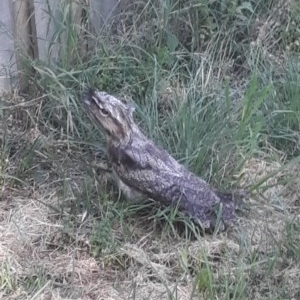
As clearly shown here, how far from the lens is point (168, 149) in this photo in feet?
15.1

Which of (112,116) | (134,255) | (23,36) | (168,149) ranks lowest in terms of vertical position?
(134,255)

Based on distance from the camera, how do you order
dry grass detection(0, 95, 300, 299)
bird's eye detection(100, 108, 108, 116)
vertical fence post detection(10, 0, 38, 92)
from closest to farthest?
dry grass detection(0, 95, 300, 299)
bird's eye detection(100, 108, 108, 116)
vertical fence post detection(10, 0, 38, 92)

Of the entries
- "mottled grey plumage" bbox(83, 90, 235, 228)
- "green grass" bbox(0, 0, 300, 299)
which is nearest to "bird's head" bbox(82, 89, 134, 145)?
"mottled grey plumage" bbox(83, 90, 235, 228)

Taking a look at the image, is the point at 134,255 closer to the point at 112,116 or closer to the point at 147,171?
the point at 147,171

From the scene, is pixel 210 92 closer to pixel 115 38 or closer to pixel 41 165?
pixel 115 38

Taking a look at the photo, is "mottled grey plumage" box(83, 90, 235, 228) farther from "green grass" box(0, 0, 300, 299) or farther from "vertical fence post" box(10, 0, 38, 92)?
"vertical fence post" box(10, 0, 38, 92)

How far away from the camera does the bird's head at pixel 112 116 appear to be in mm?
4301

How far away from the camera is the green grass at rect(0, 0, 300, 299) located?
4.03 metres

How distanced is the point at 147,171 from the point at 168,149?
37 cm

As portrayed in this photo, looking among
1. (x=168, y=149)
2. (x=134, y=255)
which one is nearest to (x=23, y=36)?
(x=168, y=149)

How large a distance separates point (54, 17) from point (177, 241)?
132cm

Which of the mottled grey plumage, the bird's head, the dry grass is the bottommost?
the dry grass

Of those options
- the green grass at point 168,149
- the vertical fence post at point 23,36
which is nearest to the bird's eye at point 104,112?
the green grass at point 168,149

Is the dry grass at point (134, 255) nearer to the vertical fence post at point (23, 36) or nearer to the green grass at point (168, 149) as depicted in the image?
the green grass at point (168, 149)
